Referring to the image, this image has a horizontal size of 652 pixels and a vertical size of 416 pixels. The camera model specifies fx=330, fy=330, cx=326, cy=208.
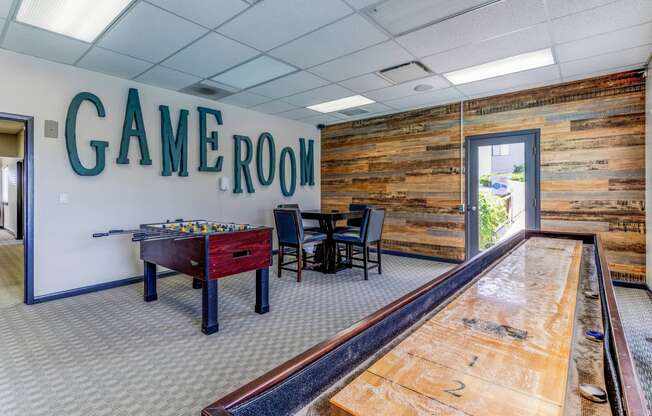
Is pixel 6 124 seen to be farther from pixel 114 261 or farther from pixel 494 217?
pixel 494 217

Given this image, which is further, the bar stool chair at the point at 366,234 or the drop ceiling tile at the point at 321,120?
the drop ceiling tile at the point at 321,120

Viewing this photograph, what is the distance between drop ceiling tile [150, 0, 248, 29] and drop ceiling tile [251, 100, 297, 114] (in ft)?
8.17

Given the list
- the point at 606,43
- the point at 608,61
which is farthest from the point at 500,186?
the point at 606,43

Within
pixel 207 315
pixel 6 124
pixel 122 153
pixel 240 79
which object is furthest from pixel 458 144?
pixel 6 124

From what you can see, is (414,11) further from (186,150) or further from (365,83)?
(186,150)

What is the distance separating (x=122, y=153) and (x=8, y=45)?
56.1 inches

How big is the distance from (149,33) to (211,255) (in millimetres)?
2166

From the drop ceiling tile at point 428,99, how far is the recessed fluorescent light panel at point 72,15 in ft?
12.7

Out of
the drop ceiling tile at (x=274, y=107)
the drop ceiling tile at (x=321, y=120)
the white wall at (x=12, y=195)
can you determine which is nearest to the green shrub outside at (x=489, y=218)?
the drop ceiling tile at (x=321, y=120)

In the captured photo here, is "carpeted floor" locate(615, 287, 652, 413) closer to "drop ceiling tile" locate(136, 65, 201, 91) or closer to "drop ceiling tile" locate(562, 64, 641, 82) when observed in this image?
"drop ceiling tile" locate(562, 64, 641, 82)

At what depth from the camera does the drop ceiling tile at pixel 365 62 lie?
3.48 metres

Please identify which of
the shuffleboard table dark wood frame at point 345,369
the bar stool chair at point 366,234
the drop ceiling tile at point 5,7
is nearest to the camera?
the shuffleboard table dark wood frame at point 345,369

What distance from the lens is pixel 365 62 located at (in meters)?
3.79

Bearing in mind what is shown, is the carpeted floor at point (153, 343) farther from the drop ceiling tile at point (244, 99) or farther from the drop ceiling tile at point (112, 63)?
the drop ceiling tile at point (244, 99)
